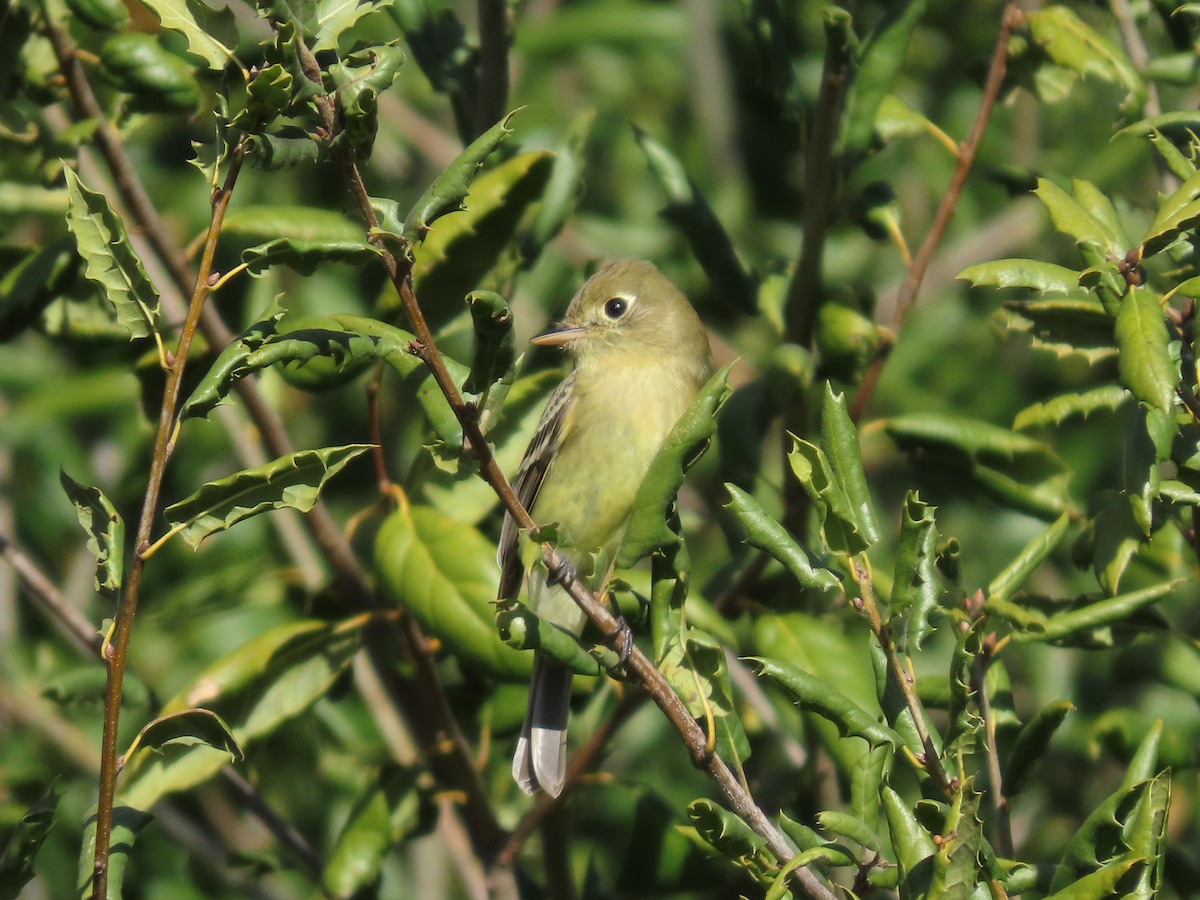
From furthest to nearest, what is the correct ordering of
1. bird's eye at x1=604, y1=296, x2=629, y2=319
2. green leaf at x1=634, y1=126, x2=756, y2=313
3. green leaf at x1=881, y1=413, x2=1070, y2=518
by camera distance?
Answer: bird's eye at x1=604, y1=296, x2=629, y2=319
green leaf at x1=634, y1=126, x2=756, y2=313
green leaf at x1=881, y1=413, x2=1070, y2=518

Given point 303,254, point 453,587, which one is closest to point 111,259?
point 303,254

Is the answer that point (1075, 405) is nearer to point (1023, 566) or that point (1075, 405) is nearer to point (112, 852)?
point (1023, 566)

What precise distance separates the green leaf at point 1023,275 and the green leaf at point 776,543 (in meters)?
0.56

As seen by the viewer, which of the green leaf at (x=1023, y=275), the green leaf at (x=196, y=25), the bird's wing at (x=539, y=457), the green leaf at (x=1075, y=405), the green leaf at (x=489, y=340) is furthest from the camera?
the bird's wing at (x=539, y=457)

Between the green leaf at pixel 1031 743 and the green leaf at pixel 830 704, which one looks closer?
the green leaf at pixel 830 704

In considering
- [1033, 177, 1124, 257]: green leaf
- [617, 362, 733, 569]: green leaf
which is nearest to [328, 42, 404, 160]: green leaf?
[617, 362, 733, 569]: green leaf

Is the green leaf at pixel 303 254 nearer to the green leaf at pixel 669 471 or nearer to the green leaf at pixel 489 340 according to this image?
the green leaf at pixel 489 340

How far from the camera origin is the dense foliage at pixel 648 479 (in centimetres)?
226

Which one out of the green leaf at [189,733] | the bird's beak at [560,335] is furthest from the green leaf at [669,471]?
the bird's beak at [560,335]

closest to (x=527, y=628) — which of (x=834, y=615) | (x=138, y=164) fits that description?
(x=834, y=615)

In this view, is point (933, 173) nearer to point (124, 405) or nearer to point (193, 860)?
point (124, 405)

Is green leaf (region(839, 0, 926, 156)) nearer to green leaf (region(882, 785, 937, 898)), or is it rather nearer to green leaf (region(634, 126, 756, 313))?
green leaf (region(634, 126, 756, 313))

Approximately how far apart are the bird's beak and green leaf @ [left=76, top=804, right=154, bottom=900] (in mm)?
2179

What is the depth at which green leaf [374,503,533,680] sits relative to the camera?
322 cm
